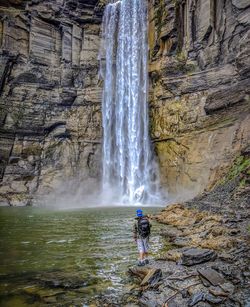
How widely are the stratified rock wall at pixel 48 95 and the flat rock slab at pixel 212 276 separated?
3556 cm

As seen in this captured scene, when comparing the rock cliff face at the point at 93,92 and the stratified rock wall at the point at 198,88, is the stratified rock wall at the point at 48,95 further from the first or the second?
the stratified rock wall at the point at 198,88

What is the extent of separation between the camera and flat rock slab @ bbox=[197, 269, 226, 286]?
23.7 ft

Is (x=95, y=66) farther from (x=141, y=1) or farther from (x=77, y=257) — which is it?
(x=77, y=257)

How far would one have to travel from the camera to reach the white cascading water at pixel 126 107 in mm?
40219

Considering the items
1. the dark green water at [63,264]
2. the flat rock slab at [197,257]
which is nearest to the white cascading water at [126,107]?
the dark green water at [63,264]

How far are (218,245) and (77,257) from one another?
Result: 4491 mm

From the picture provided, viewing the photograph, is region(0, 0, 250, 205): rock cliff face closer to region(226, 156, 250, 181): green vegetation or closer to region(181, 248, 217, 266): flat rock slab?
region(226, 156, 250, 181): green vegetation

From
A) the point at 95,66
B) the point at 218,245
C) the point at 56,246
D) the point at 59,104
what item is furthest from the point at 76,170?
the point at 218,245

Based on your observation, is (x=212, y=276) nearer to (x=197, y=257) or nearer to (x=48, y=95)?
(x=197, y=257)

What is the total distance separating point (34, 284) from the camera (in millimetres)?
8367

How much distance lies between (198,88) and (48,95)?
65.6 feet

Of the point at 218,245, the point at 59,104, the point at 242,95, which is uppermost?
the point at 59,104

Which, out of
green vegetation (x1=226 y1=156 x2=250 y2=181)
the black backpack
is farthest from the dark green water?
green vegetation (x1=226 y1=156 x2=250 y2=181)

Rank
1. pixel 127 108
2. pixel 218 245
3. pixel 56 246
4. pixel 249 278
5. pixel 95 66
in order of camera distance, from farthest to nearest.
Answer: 1. pixel 95 66
2. pixel 127 108
3. pixel 56 246
4. pixel 218 245
5. pixel 249 278
